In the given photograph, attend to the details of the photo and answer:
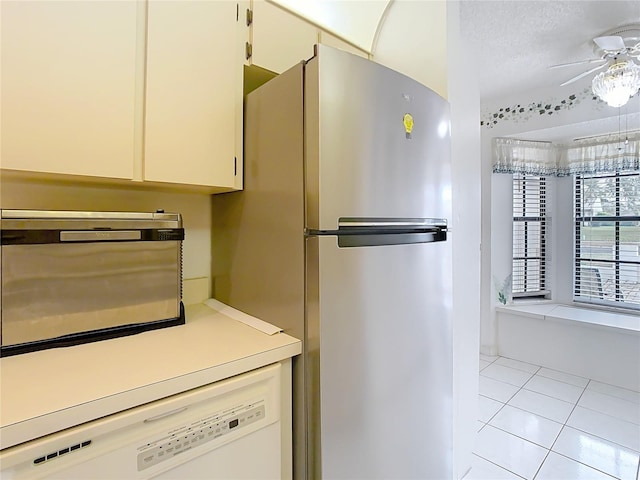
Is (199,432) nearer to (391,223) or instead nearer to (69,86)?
(391,223)

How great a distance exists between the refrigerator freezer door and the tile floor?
63.3 inches

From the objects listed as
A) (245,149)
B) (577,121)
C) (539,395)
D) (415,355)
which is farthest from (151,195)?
(577,121)

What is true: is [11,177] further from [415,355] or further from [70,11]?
[415,355]

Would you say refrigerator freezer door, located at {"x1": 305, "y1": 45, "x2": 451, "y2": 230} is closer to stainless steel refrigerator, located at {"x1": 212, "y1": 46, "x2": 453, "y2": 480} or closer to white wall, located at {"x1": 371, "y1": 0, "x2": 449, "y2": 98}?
stainless steel refrigerator, located at {"x1": 212, "y1": 46, "x2": 453, "y2": 480}

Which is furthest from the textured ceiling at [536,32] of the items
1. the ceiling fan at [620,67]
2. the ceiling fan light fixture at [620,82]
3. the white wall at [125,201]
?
the white wall at [125,201]

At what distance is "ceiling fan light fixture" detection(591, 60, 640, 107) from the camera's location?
6.55 ft

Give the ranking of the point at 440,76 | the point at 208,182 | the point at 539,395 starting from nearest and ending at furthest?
1. the point at 208,182
2. the point at 440,76
3. the point at 539,395

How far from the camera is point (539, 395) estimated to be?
246cm

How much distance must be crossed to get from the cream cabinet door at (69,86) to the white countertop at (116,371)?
1.72 feet

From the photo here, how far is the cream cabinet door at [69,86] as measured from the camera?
856mm

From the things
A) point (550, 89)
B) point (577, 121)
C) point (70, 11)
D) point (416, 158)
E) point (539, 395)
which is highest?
point (550, 89)

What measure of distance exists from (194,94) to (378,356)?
3.53 ft

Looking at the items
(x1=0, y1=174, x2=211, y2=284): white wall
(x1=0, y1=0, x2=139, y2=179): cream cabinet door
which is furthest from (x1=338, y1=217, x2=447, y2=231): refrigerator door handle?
(x1=0, y1=174, x2=211, y2=284): white wall

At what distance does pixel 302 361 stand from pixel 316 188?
50cm
